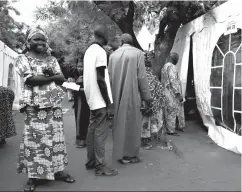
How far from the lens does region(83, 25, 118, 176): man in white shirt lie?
3539 millimetres

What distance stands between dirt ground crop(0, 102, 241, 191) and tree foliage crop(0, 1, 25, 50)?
6.55 meters

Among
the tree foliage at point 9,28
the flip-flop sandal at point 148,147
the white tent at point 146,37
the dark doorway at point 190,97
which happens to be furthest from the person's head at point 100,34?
the tree foliage at point 9,28

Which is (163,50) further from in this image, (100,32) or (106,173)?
(106,173)

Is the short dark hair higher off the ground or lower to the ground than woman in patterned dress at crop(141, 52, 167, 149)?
higher

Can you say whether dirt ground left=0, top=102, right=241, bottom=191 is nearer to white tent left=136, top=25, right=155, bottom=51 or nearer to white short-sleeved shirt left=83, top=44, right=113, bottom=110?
Result: white short-sleeved shirt left=83, top=44, right=113, bottom=110

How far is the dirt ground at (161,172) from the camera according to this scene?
327cm

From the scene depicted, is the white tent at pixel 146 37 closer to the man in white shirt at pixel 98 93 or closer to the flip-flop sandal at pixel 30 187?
the man in white shirt at pixel 98 93

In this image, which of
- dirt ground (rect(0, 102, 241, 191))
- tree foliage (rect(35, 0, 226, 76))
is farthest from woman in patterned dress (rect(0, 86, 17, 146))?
tree foliage (rect(35, 0, 226, 76))

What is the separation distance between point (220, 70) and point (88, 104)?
2670 mm

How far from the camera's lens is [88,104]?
368 centimetres

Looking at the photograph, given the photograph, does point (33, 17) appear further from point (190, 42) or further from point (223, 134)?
point (223, 134)

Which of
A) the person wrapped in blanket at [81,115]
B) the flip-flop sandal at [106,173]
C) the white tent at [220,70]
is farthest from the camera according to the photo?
the person wrapped in blanket at [81,115]

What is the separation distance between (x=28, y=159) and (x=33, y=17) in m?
4.36

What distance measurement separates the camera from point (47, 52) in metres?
3.41
